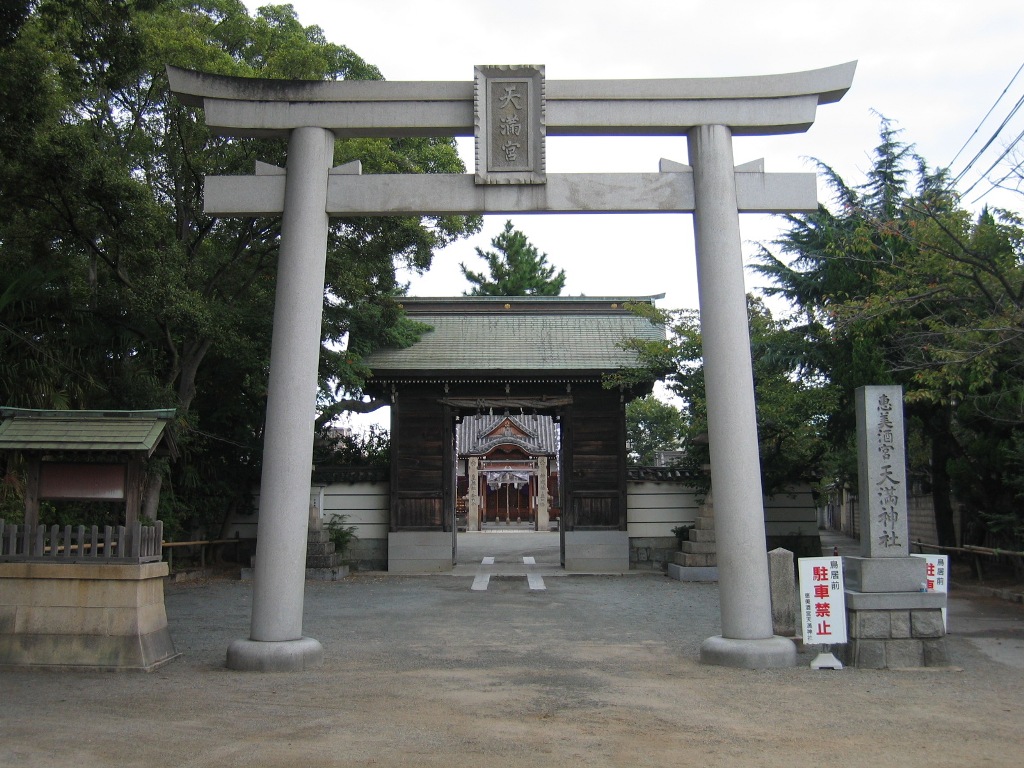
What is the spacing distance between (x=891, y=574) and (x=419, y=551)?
12571 millimetres

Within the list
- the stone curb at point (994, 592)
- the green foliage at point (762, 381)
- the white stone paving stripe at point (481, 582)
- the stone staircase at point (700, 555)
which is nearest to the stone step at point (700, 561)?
the stone staircase at point (700, 555)

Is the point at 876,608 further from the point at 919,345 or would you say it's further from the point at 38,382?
the point at 38,382

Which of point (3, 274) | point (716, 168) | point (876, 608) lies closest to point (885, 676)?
point (876, 608)

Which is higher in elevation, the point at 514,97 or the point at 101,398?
the point at 514,97

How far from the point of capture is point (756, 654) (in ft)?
25.6

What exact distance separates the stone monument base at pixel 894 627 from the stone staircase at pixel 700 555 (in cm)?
883

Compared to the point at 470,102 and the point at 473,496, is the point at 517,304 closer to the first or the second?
the point at 470,102

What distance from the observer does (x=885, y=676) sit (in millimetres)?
7613

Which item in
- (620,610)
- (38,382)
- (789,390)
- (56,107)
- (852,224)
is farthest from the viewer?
(852,224)

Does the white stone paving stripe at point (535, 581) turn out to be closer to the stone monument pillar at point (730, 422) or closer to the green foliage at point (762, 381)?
the green foliage at point (762, 381)

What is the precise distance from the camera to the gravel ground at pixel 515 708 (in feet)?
17.1

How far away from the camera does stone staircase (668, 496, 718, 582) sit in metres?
17.0

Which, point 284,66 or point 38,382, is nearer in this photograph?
point 38,382

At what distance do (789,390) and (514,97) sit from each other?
10004 mm
